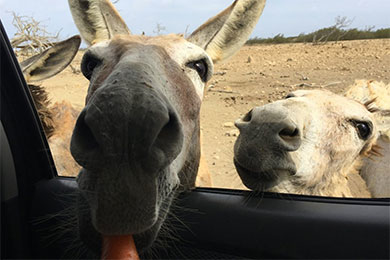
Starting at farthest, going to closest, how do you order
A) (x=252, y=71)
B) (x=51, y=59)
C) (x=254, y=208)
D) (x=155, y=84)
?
(x=252, y=71) → (x=51, y=59) → (x=254, y=208) → (x=155, y=84)

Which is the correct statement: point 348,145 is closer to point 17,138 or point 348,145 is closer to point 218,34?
point 218,34

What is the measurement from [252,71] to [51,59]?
24.8ft

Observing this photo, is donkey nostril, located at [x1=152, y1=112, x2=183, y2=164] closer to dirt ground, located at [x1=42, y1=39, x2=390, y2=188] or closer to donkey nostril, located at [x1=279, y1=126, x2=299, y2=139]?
donkey nostril, located at [x1=279, y1=126, x2=299, y2=139]

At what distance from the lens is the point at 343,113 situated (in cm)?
224

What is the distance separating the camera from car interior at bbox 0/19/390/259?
1.33 metres

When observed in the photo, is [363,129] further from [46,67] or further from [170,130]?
[46,67]

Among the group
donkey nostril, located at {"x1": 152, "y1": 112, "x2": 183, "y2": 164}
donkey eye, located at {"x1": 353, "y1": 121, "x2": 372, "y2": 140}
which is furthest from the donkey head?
donkey eye, located at {"x1": 353, "y1": 121, "x2": 372, "y2": 140}

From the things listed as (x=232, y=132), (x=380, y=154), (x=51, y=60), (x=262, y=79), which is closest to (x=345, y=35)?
(x=262, y=79)

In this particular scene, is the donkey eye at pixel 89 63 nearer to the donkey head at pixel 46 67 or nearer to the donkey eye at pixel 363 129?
the donkey head at pixel 46 67

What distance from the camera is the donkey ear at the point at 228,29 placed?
96.7 inches

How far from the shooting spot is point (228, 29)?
256 centimetres

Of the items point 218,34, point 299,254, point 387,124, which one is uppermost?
point 218,34

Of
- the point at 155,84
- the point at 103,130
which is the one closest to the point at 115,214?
the point at 103,130

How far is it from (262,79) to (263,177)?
24.4 ft
